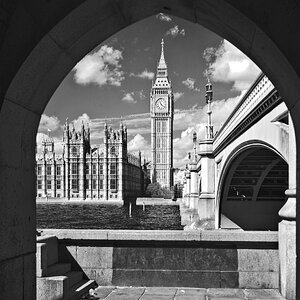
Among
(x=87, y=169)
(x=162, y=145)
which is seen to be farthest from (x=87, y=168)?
(x=162, y=145)

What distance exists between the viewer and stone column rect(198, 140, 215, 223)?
1462 inches

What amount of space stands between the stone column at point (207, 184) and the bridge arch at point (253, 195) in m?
0.87

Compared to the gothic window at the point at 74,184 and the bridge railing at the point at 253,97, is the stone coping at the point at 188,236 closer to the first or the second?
the bridge railing at the point at 253,97

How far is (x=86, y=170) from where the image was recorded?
14188 cm

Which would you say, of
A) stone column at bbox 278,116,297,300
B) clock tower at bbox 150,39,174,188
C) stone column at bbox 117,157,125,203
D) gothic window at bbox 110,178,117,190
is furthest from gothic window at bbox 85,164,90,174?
stone column at bbox 278,116,297,300

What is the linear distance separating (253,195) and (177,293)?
3357 cm

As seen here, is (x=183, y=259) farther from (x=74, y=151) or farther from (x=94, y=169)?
(x=74, y=151)

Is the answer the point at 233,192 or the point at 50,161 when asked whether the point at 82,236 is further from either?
the point at 50,161

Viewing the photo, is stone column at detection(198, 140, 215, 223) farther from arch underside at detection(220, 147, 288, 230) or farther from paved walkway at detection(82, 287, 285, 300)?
paved walkway at detection(82, 287, 285, 300)

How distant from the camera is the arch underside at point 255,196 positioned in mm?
34344

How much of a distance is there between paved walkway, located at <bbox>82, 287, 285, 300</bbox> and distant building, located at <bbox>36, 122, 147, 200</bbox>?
5079 inches

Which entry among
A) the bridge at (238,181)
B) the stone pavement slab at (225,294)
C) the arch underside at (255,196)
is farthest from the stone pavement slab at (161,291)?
the arch underside at (255,196)

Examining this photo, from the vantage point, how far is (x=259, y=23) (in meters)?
3.00

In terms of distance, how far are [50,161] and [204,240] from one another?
14051 cm
